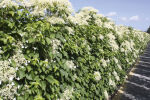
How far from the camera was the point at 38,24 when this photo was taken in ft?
8.51

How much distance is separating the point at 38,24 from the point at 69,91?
133 cm

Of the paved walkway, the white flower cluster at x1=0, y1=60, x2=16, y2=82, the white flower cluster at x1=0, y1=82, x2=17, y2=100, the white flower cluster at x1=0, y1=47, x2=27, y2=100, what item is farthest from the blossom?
the paved walkway

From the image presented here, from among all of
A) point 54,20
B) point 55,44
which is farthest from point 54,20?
point 55,44

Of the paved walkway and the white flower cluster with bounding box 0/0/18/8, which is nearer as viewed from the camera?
the white flower cluster with bounding box 0/0/18/8

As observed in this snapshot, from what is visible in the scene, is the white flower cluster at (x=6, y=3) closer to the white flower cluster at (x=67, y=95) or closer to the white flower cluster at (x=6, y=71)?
the white flower cluster at (x=6, y=71)

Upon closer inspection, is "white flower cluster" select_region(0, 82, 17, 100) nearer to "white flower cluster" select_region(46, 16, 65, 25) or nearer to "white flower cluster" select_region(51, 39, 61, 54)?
"white flower cluster" select_region(51, 39, 61, 54)

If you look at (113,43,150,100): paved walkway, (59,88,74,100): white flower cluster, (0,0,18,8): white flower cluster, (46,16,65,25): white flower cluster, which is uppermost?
(0,0,18,8): white flower cluster

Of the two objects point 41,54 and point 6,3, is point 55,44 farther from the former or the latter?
point 6,3

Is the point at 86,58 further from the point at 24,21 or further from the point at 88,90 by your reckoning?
the point at 24,21

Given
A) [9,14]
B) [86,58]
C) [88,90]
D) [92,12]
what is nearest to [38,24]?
[9,14]

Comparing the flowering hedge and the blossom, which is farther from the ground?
the blossom

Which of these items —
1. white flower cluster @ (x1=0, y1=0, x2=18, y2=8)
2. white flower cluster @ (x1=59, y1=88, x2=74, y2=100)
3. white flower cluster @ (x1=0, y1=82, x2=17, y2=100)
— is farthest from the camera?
white flower cluster @ (x1=59, y1=88, x2=74, y2=100)

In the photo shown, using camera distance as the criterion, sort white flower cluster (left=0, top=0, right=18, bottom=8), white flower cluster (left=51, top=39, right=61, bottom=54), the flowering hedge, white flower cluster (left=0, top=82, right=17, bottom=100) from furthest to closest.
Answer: white flower cluster (left=51, top=39, right=61, bottom=54) < white flower cluster (left=0, top=0, right=18, bottom=8) < the flowering hedge < white flower cluster (left=0, top=82, right=17, bottom=100)

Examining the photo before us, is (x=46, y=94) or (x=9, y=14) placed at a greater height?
(x=9, y=14)
